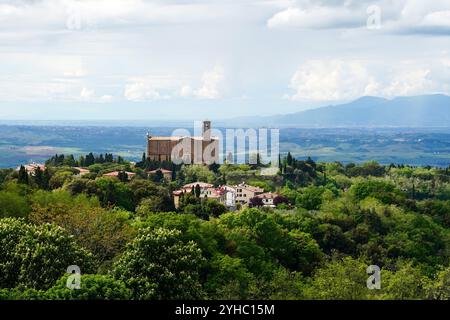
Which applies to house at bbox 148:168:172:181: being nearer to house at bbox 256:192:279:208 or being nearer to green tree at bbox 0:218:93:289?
house at bbox 256:192:279:208

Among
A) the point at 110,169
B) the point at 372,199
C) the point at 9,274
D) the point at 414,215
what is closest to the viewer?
the point at 9,274

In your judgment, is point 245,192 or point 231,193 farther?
point 245,192

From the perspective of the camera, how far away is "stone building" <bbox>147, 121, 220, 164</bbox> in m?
95.5

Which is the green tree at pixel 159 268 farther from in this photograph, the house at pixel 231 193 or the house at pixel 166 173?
the house at pixel 166 173

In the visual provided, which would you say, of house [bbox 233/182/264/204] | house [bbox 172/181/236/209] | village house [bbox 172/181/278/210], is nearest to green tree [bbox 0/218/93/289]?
village house [bbox 172/181/278/210]

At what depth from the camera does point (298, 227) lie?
50719 millimetres

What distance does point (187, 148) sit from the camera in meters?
96.3

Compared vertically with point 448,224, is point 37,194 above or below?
above

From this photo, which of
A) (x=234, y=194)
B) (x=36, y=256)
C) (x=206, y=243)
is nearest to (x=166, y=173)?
(x=234, y=194)

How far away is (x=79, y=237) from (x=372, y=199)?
39286 mm

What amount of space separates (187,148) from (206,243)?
60.5 m

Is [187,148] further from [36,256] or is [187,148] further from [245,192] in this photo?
[36,256]
